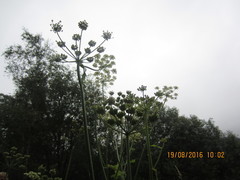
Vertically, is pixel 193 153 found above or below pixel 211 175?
above

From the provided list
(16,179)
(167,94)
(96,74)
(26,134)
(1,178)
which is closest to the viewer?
(1,178)

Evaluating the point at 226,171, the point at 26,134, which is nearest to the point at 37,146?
the point at 26,134

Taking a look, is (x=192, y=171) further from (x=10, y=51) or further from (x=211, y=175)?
(x=10, y=51)

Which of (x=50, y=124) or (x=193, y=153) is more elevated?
(x=50, y=124)

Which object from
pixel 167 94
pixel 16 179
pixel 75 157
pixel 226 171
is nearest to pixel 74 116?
pixel 75 157

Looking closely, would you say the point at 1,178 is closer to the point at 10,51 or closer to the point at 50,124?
the point at 50,124

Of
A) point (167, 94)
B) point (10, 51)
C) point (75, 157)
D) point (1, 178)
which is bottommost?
point (75, 157)

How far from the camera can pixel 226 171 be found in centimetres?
2370

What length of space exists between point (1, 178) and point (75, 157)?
874 inches

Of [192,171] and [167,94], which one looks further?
[192,171]

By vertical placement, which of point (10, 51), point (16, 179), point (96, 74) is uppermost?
point (10, 51)

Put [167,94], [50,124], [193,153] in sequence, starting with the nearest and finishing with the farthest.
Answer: [167,94] < [50,124] < [193,153]

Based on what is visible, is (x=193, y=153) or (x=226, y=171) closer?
(x=226, y=171)

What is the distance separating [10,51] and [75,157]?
58.9 feet
